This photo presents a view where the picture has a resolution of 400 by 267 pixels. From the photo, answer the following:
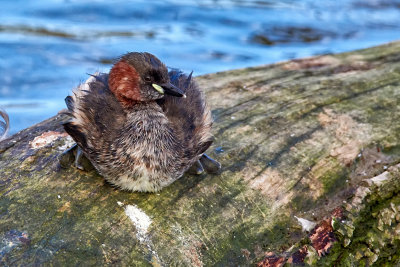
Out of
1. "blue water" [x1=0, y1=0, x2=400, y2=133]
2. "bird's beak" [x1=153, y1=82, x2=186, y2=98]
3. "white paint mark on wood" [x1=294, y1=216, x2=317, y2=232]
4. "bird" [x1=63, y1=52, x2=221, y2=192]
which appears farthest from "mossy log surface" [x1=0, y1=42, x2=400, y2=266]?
"blue water" [x1=0, y1=0, x2=400, y2=133]

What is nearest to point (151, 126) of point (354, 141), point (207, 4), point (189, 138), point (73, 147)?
point (189, 138)

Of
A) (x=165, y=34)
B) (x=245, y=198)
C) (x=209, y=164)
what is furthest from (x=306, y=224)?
(x=165, y=34)

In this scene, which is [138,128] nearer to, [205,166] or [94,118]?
[94,118]

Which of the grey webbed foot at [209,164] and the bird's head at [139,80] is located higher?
the bird's head at [139,80]

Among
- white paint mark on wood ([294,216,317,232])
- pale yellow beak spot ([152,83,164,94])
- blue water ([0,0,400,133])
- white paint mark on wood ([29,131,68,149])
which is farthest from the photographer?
blue water ([0,0,400,133])

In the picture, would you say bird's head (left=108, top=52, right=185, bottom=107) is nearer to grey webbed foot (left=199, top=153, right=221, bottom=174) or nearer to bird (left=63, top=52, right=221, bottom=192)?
bird (left=63, top=52, right=221, bottom=192)

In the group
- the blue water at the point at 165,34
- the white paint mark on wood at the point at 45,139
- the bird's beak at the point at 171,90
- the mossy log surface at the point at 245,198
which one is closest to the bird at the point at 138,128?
the bird's beak at the point at 171,90

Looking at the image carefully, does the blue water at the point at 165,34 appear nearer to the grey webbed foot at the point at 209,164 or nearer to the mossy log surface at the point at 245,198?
the mossy log surface at the point at 245,198

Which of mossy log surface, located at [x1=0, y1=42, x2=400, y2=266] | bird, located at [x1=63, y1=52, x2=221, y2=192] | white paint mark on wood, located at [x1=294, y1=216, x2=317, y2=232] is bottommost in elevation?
white paint mark on wood, located at [x1=294, y1=216, x2=317, y2=232]
